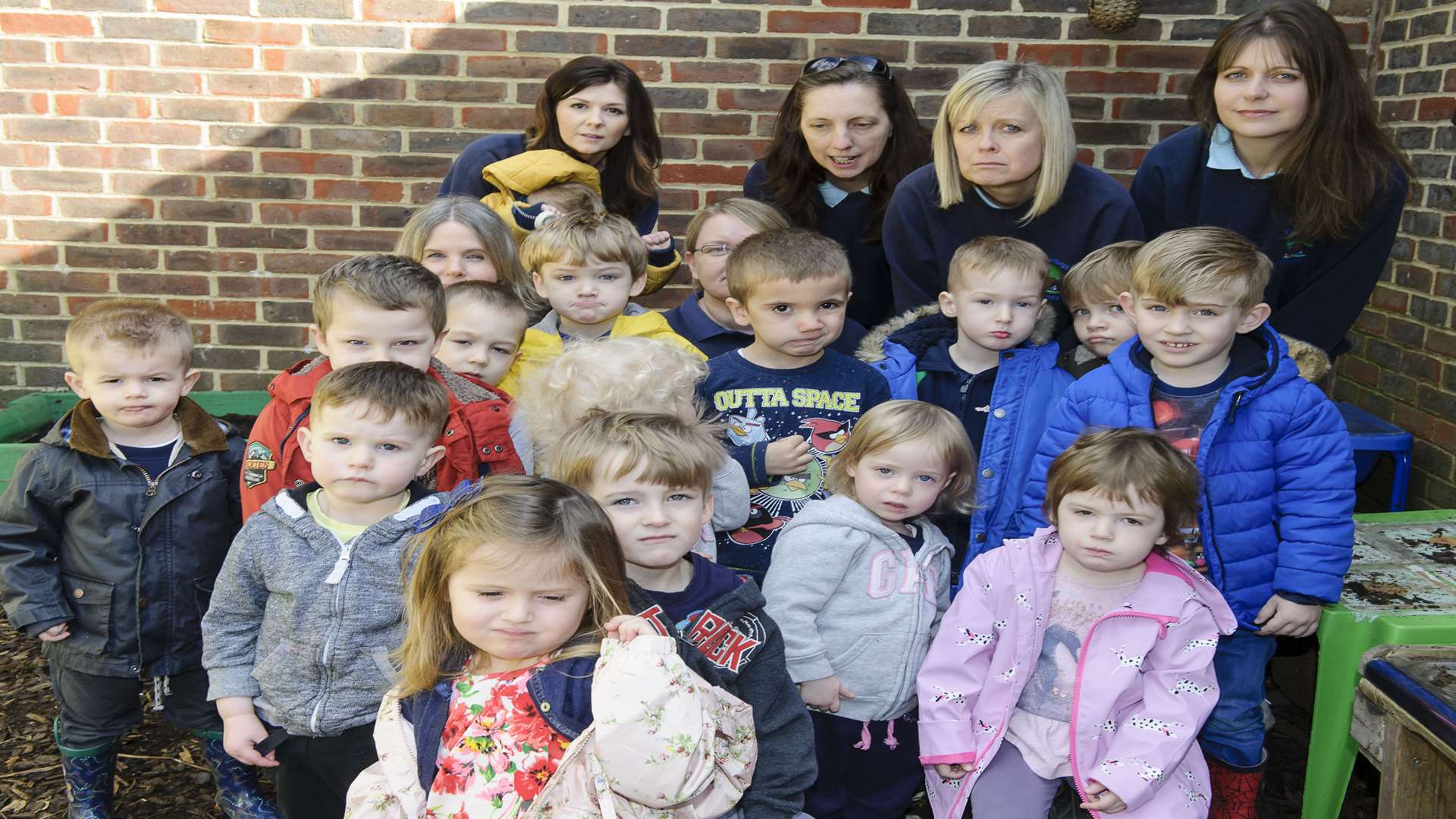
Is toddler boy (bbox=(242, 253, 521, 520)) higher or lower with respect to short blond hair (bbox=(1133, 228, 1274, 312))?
lower

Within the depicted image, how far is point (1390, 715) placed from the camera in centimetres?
243

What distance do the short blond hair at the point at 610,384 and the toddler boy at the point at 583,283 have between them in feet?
1.42

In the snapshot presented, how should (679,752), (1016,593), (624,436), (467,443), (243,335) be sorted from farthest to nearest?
1. (243,335)
2. (467,443)
3. (1016,593)
4. (624,436)
5. (679,752)

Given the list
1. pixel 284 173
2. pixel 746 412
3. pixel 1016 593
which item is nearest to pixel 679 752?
pixel 1016 593

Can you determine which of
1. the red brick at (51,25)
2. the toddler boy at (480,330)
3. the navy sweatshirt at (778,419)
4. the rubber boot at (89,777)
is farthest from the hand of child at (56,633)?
the red brick at (51,25)

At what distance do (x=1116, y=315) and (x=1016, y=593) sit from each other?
3.03 ft

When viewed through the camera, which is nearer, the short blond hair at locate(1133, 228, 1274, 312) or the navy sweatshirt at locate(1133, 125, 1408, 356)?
the short blond hair at locate(1133, 228, 1274, 312)

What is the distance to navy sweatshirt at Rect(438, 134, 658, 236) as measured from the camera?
3.80 meters

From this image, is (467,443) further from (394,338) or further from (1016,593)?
(1016,593)

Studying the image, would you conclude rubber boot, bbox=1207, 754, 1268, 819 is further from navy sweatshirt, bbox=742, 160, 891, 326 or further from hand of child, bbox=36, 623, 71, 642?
hand of child, bbox=36, 623, 71, 642

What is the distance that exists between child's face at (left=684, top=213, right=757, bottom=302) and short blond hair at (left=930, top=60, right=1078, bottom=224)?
65 cm

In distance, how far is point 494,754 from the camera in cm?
181

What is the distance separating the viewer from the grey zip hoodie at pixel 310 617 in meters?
2.23

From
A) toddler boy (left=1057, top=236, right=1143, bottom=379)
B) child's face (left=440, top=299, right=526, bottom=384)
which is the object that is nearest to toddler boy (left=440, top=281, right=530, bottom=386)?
child's face (left=440, top=299, right=526, bottom=384)
